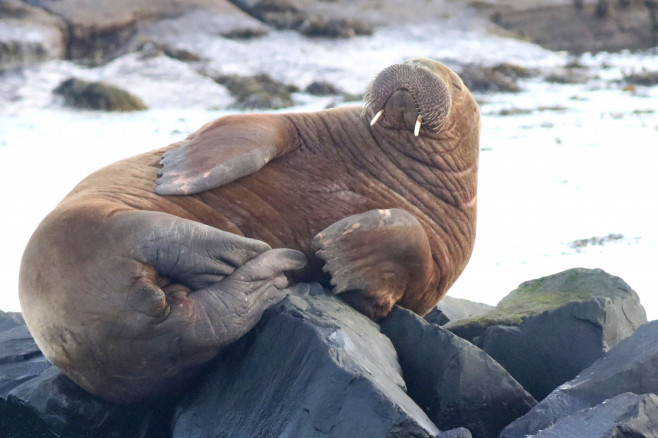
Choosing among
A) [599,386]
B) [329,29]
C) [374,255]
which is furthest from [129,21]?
[599,386]

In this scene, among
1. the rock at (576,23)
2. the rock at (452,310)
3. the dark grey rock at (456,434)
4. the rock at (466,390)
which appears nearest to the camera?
the dark grey rock at (456,434)

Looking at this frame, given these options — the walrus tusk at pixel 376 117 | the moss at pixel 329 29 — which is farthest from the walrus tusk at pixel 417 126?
the moss at pixel 329 29

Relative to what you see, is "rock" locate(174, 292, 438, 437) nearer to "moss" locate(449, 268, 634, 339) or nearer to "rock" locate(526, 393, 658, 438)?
"rock" locate(526, 393, 658, 438)

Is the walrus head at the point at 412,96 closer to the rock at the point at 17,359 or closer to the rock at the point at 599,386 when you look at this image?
the rock at the point at 599,386

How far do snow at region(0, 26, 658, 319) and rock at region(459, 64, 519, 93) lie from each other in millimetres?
326

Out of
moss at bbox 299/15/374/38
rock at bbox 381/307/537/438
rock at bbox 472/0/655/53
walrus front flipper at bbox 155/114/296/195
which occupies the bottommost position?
moss at bbox 299/15/374/38

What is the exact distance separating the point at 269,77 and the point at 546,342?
1346cm

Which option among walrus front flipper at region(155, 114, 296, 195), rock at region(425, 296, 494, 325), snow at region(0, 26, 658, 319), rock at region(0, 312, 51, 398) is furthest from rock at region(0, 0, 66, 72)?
walrus front flipper at region(155, 114, 296, 195)

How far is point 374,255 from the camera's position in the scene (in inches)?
166

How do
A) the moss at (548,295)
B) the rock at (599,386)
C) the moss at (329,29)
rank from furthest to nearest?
the moss at (329,29), the moss at (548,295), the rock at (599,386)

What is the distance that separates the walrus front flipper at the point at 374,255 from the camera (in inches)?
164

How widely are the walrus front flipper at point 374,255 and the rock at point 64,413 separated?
0.97m

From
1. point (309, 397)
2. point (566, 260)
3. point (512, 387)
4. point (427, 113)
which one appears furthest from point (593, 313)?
point (566, 260)

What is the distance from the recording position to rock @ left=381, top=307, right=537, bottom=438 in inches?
155
